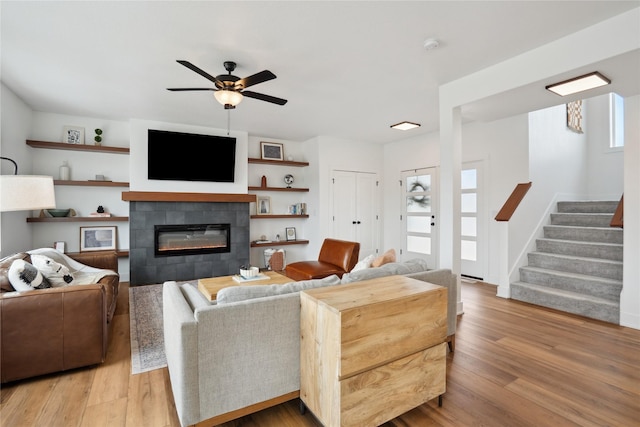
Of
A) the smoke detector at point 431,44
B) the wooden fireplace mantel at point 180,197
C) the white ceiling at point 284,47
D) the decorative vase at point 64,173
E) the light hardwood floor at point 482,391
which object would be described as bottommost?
the light hardwood floor at point 482,391

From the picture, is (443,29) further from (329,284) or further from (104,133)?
(104,133)

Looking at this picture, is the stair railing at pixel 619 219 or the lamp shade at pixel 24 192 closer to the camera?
the lamp shade at pixel 24 192

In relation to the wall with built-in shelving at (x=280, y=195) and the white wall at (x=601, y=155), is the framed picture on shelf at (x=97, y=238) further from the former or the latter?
the white wall at (x=601, y=155)

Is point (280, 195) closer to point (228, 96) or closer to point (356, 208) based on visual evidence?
point (356, 208)

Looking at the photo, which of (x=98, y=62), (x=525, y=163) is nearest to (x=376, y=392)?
(x=98, y=62)

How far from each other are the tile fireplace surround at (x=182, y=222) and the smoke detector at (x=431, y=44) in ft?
12.4

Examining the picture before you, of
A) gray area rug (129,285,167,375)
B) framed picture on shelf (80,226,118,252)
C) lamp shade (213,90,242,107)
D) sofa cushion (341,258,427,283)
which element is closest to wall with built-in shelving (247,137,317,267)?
gray area rug (129,285,167,375)

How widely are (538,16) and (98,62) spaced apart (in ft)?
12.4

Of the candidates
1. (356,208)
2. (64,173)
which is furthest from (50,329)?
(356,208)

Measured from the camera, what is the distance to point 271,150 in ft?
20.5

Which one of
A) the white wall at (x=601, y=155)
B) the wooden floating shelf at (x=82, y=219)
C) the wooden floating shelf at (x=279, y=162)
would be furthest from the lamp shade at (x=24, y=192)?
the white wall at (x=601, y=155)

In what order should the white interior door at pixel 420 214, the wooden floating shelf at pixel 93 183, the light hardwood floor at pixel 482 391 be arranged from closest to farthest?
the light hardwood floor at pixel 482 391 < the wooden floating shelf at pixel 93 183 < the white interior door at pixel 420 214

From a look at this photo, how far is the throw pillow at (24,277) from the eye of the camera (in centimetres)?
224

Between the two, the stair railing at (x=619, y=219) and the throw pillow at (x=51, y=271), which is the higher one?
the stair railing at (x=619, y=219)
